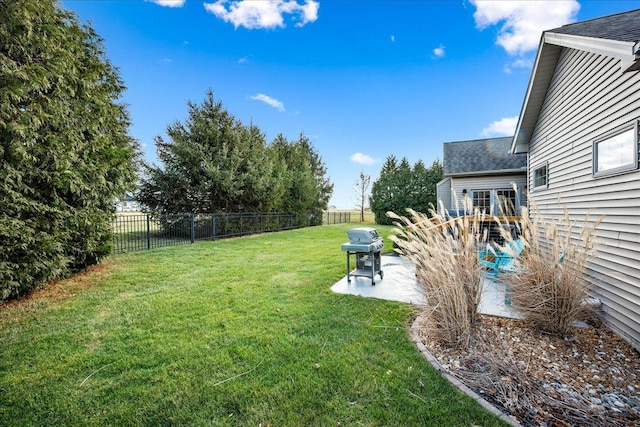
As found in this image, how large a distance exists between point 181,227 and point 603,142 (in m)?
12.0

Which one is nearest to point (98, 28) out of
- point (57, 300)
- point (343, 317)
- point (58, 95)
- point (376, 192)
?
point (58, 95)

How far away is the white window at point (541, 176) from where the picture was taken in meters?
6.34

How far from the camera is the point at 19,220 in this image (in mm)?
4027

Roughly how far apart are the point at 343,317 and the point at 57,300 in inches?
178

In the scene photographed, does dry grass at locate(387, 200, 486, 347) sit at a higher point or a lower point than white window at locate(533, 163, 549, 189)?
lower

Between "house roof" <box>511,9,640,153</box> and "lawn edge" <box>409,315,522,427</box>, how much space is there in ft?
11.5

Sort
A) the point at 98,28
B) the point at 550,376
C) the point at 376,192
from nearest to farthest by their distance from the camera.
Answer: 1. the point at 550,376
2. the point at 98,28
3. the point at 376,192

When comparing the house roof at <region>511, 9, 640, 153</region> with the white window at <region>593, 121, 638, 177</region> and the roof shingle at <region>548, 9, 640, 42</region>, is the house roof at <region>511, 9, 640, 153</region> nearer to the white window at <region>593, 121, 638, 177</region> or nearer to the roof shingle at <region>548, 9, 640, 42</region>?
the roof shingle at <region>548, 9, 640, 42</region>

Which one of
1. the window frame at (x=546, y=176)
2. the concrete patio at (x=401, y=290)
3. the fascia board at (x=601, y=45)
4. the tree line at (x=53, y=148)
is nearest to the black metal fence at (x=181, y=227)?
the tree line at (x=53, y=148)

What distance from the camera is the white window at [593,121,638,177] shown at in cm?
323

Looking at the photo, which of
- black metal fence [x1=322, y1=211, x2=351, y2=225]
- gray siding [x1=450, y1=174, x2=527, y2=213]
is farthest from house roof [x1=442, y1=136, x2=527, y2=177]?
black metal fence [x1=322, y1=211, x2=351, y2=225]

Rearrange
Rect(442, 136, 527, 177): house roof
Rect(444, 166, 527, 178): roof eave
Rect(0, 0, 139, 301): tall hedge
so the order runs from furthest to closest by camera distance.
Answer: Rect(442, 136, 527, 177): house roof, Rect(444, 166, 527, 178): roof eave, Rect(0, 0, 139, 301): tall hedge

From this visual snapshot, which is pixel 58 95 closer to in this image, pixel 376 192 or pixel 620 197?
pixel 620 197

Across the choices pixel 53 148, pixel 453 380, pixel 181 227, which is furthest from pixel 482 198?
pixel 53 148
